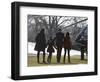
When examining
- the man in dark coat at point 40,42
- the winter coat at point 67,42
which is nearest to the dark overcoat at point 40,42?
the man in dark coat at point 40,42

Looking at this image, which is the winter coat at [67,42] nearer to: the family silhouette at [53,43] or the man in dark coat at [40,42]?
the family silhouette at [53,43]

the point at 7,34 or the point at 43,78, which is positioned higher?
the point at 7,34

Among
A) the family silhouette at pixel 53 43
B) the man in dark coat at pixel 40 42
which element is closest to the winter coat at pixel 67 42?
the family silhouette at pixel 53 43

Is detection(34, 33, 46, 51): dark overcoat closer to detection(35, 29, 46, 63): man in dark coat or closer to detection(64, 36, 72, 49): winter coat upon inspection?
detection(35, 29, 46, 63): man in dark coat

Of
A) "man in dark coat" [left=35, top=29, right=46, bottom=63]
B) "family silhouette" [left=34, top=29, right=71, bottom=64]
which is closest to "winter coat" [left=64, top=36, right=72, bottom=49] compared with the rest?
"family silhouette" [left=34, top=29, right=71, bottom=64]

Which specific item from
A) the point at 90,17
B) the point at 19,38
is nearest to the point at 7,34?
the point at 19,38

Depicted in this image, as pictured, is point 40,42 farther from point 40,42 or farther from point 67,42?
point 67,42

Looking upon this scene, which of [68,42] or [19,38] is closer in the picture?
[19,38]

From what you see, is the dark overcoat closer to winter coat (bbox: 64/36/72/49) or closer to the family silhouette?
the family silhouette

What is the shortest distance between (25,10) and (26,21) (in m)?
0.05

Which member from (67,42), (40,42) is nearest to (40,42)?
(40,42)

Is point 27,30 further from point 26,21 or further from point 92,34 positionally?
point 92,34

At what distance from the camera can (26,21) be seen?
1229 millimetres

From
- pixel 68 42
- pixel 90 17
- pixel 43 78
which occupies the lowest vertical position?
→ pixel 43 78
